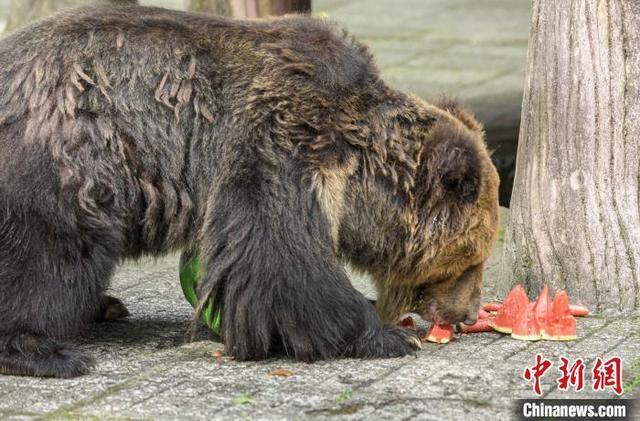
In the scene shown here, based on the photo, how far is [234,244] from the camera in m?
6.39

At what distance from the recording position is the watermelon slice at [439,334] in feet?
22.5

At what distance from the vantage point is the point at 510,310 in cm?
698

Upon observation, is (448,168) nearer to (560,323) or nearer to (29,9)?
(560,323)

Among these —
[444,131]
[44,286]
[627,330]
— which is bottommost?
[627,330]

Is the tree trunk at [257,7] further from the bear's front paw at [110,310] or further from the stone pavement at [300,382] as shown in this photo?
the stone pavement at [300,382]

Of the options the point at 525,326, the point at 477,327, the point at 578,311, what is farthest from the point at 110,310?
the point at 578,311

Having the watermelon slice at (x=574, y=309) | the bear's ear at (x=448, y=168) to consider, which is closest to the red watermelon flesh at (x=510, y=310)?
the watermelon slice at (x=574, y=309)

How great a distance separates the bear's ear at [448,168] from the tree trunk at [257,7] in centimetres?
239

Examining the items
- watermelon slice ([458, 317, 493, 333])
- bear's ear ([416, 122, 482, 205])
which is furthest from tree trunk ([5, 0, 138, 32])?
watermelon slice ([458, 317, 493, 333])

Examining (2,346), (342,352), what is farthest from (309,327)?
(2,346)

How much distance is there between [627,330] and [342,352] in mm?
1498

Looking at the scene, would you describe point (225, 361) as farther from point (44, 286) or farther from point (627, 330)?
point (627, 330)

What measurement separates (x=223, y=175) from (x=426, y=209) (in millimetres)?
1018

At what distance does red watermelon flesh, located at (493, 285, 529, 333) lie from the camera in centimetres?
693
